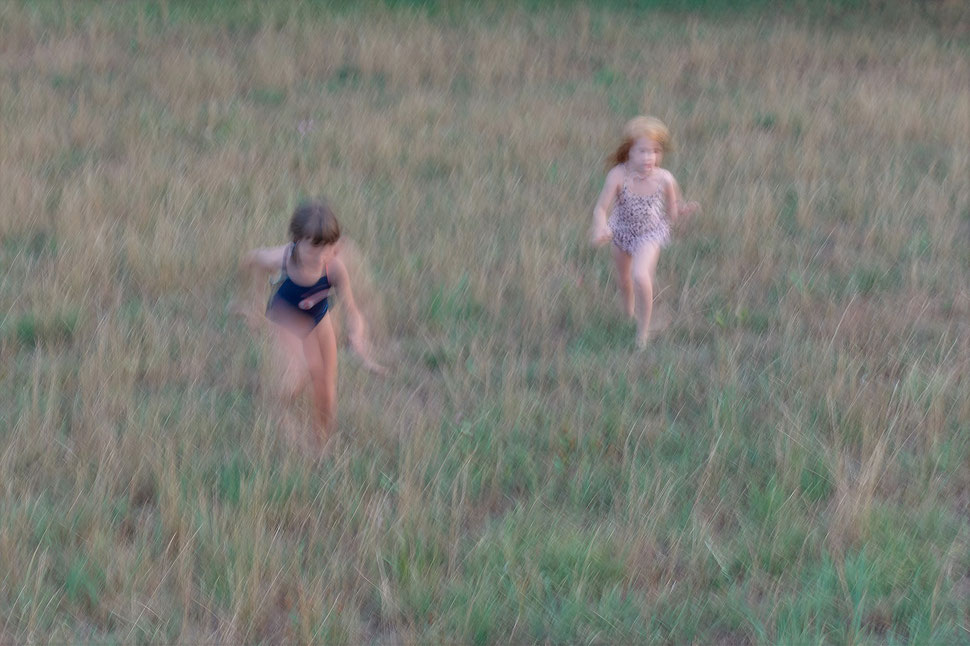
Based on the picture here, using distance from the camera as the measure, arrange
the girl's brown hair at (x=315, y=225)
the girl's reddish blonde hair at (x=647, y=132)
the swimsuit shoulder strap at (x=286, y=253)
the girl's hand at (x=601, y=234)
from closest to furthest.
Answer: the girl's brown hair at (x=315, y=225) < the swimsuit shoulder strap at (x=286, y=253) < the girl's hand at (x=601, y=234) < the girl's reddish blonde hair at (x=647, y=132)

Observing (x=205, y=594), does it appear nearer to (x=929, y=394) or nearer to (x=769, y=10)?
(x=929, y=394)

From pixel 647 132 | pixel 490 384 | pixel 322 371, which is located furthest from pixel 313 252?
pixel 647 132

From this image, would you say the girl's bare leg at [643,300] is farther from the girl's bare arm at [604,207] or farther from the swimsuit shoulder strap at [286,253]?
the swimsuit shoulder strap at [286,253]

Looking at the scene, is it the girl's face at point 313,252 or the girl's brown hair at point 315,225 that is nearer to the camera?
the girl's brown hair at point 315,225

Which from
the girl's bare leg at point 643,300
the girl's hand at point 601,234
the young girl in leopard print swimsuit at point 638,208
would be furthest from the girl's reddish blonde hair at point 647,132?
the girl's bare leg at point 643,300

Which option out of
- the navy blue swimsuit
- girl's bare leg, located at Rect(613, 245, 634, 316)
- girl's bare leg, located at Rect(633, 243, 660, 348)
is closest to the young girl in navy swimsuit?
the navy blue swimsuit

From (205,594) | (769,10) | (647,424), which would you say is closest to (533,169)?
(647,424)

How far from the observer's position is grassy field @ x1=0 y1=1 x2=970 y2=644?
3.54m

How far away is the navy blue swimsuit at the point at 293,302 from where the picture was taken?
4.63 meters

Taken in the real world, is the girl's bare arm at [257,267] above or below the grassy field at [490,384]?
above

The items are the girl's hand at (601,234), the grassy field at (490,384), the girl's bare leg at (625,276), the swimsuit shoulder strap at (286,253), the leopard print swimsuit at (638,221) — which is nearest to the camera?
the grassy field at (490,384)

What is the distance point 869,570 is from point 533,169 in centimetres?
613

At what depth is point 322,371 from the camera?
4727 millimetres

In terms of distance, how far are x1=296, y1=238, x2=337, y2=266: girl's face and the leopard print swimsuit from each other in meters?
2.17
